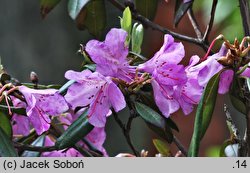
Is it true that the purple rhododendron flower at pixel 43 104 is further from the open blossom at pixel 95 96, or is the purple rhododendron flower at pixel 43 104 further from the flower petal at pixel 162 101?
the flower petal at pixel 162 101

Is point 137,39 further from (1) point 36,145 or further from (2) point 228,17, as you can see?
(2) point 228,17

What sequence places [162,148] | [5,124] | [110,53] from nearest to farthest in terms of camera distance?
[110,53] → [5,124] → [162,148]

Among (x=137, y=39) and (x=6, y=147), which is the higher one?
(x=137, y=39)

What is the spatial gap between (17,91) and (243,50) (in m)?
0.37

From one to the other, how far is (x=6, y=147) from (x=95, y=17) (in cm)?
45

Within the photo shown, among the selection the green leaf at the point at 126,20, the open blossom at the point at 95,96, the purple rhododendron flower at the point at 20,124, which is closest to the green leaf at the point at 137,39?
Result: the green leaf at the point at 126,20

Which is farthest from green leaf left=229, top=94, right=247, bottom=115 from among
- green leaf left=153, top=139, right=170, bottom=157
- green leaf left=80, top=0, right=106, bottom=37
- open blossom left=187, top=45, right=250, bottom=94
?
green leaf left=80, top=0, right=106, bottom=37

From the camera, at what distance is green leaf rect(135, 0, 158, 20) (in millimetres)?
1205

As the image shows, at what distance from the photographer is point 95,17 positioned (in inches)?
50.1

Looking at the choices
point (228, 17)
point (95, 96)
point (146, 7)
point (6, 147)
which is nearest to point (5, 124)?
point (6, 147)

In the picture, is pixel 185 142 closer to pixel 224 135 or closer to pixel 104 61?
pixel 224 135

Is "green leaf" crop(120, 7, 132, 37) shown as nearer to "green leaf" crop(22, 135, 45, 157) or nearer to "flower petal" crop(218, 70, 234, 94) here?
"flower petal" crop(218, 70, 234, 94)

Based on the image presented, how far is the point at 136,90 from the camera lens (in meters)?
0.92

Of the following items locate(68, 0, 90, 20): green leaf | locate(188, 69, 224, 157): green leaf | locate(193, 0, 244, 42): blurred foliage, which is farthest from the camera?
locate(193, 0, 244, 42): blurred foliage
